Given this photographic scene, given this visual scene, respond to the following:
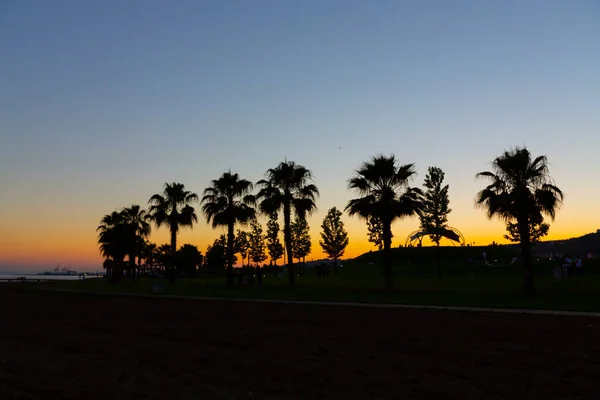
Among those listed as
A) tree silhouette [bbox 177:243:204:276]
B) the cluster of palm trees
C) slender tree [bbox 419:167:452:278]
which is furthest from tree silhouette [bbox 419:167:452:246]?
tree silhouette [bbox 177:243:204:276]

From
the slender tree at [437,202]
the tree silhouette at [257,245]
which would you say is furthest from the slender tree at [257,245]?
the slender tree at [437,202]

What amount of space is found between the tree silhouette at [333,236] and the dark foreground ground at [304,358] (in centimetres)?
7721

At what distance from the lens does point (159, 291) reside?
42.2m

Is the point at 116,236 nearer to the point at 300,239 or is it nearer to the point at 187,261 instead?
the point at 300,239

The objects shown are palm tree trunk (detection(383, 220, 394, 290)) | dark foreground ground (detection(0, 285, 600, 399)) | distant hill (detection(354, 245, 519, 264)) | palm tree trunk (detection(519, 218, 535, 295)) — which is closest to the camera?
dark foreground ground (detection(0, 285, 600, 399))

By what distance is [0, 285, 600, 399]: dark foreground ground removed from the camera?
30.0ft

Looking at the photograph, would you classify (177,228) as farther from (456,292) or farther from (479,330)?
(479,330)

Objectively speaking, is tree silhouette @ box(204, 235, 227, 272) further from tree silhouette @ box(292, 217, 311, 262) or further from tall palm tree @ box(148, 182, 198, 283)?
tall palm tree @ box(148, 182, 198, 283)

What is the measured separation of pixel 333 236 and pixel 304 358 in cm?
8684

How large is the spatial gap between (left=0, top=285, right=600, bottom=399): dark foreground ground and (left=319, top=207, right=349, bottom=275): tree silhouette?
253ft

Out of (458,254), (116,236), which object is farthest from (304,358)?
(458,254)

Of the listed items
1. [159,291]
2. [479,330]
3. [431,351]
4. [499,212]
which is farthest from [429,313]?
[159,291]

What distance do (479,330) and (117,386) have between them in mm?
11557

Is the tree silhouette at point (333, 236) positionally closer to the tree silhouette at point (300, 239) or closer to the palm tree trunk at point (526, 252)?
the tree silhouette at point (300, 239)
